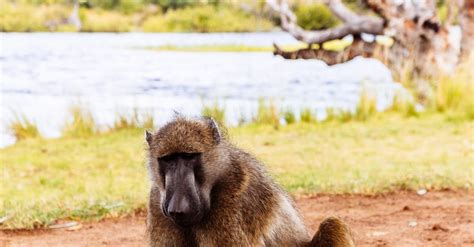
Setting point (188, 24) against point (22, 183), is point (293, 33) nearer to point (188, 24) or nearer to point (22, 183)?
point (188, 24)

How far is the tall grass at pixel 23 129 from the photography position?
10.3 m

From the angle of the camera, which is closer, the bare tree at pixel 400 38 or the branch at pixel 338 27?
the bare tree at pixel 400 38

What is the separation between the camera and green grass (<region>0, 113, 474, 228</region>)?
19.9 feet

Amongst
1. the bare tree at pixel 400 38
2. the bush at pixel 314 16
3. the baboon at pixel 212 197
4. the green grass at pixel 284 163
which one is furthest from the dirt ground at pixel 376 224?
the bush at pixel 314 16

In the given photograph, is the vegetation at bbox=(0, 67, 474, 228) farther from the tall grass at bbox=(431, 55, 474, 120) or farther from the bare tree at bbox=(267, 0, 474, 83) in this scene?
the bare tree at bbox=(267, 0, 474, 83)

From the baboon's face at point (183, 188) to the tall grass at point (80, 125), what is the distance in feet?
24.3

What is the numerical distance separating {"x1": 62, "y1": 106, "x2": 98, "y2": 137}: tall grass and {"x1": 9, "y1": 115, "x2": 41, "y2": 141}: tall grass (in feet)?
1.27

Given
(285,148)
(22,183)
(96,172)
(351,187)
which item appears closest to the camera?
(351,187)

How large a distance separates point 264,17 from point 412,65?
283cm

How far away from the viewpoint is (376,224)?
17.9 ft

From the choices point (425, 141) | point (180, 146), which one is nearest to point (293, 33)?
point (425, 141)

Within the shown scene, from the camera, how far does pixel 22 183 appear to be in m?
7.00

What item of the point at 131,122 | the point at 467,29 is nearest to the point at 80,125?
the point at 131,122

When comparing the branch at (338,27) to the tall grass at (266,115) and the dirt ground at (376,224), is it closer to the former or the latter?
the tall grass at (266,115)
